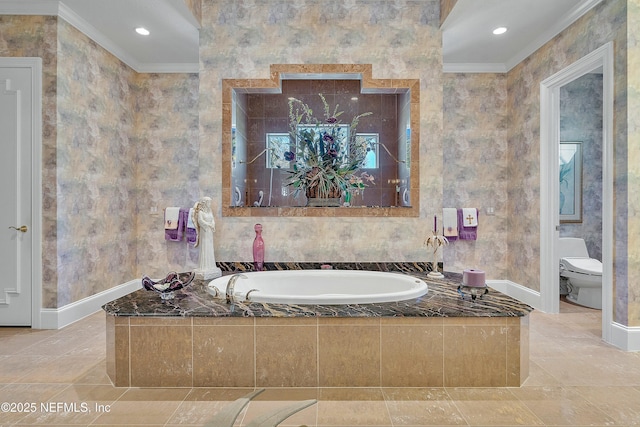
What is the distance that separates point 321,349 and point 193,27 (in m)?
2.85

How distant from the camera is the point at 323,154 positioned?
3.37 meters

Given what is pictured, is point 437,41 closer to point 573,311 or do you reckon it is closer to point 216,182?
point 216,182

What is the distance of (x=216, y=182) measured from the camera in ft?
10.9

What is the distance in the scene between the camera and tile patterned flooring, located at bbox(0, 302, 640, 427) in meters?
1.76

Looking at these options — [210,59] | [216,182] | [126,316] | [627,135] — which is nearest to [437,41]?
[627,135]

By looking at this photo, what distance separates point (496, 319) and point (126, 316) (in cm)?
196

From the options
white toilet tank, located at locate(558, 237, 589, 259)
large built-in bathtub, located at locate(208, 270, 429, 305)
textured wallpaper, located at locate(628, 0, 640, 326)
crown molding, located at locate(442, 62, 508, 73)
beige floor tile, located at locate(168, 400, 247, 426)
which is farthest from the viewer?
crown molding, located at locate(442, 62, 508, 73)

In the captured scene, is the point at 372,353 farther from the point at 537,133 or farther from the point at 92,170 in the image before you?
the point at 92,170

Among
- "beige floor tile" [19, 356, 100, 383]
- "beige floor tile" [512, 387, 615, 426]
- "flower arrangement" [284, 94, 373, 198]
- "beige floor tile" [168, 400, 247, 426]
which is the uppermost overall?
"flower arrangement" [284, 94, 373, 198]

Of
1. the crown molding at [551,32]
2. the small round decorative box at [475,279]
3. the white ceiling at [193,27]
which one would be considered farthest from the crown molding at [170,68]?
the small round decorative box at [475,279]

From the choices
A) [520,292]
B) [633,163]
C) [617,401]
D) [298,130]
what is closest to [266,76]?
[298,130]

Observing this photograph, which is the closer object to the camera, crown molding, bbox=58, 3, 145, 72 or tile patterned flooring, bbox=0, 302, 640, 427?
tile patterned flooring, bbox=0, 302, 640, 427

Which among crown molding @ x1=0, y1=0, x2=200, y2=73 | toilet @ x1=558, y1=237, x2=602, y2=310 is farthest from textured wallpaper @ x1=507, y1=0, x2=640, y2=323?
crown molding @ x1=0, y1=0, x2=200, y2=73

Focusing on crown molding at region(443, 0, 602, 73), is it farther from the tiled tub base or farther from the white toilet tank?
the tiled tub base
